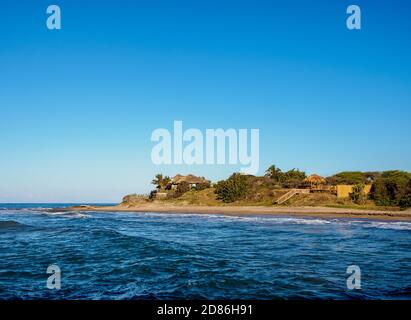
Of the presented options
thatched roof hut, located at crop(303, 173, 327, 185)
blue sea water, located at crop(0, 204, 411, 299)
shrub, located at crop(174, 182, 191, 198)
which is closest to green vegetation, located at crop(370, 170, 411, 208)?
thatched roof hut, located at crop(303, 173, 327, 185)

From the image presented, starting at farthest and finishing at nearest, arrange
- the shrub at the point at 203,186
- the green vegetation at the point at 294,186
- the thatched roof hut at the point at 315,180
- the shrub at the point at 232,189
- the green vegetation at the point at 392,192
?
the shrub at the point at 203,186 < the shrub at the point at 232,189 < the thatched roof hut at the point at 315,180 < the green vegetation at the point at 294,186 < the green vegetation at the point at 392,192

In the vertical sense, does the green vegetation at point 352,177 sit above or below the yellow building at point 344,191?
above

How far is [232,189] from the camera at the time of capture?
214 ft

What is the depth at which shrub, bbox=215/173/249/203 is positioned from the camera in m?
65.1

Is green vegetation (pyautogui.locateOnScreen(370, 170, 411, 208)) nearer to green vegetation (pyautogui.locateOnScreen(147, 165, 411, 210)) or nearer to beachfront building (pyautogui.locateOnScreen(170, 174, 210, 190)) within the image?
green vegetation (pyautogui.locateOnScreen(147, 165, 411, 210))

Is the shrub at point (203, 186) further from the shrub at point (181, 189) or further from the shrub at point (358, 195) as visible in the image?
the shrub at point (358, 195)

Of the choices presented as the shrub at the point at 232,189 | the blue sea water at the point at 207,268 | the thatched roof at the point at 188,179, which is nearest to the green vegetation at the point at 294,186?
the shrub at the point at 232,189

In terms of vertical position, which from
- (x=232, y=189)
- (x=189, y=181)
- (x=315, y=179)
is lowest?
(x=232, y=189)

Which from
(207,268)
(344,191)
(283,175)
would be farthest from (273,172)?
(207,268)

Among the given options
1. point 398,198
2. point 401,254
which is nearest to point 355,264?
point 401,254

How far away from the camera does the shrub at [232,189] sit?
6506 cm

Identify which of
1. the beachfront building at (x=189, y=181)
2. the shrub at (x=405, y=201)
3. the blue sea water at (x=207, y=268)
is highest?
the beachfront building at (x=189, y=181)

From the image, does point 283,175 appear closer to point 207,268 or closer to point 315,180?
point 315,180
